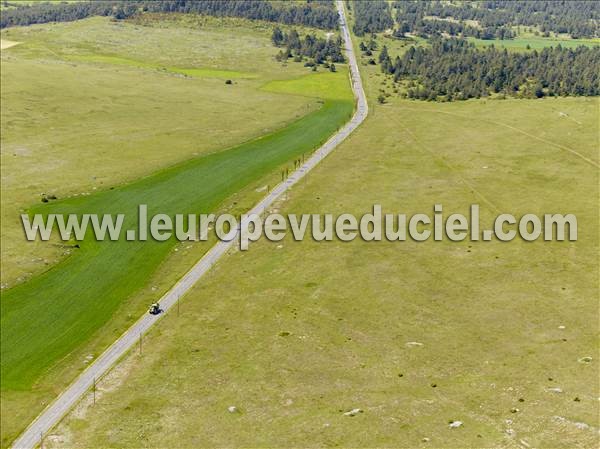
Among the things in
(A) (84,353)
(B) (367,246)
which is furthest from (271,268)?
(A) (84,353)

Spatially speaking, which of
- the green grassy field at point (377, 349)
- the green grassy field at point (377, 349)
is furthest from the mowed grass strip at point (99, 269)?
the green grassy field at point (377, 349)

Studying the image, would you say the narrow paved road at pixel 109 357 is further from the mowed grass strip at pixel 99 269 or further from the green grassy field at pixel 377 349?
the mowed grass strip at pixel 99 269

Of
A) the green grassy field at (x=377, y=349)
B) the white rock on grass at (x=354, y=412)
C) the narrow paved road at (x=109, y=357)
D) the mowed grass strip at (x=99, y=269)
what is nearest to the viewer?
the green grassy field at (x=377, y=349)

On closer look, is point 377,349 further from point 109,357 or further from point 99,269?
point 99,269

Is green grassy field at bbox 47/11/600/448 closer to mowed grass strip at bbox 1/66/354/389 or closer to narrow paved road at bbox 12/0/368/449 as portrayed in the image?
narrow paved road at bbox 12/0/368/449

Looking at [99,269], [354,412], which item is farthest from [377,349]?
[99,269]
